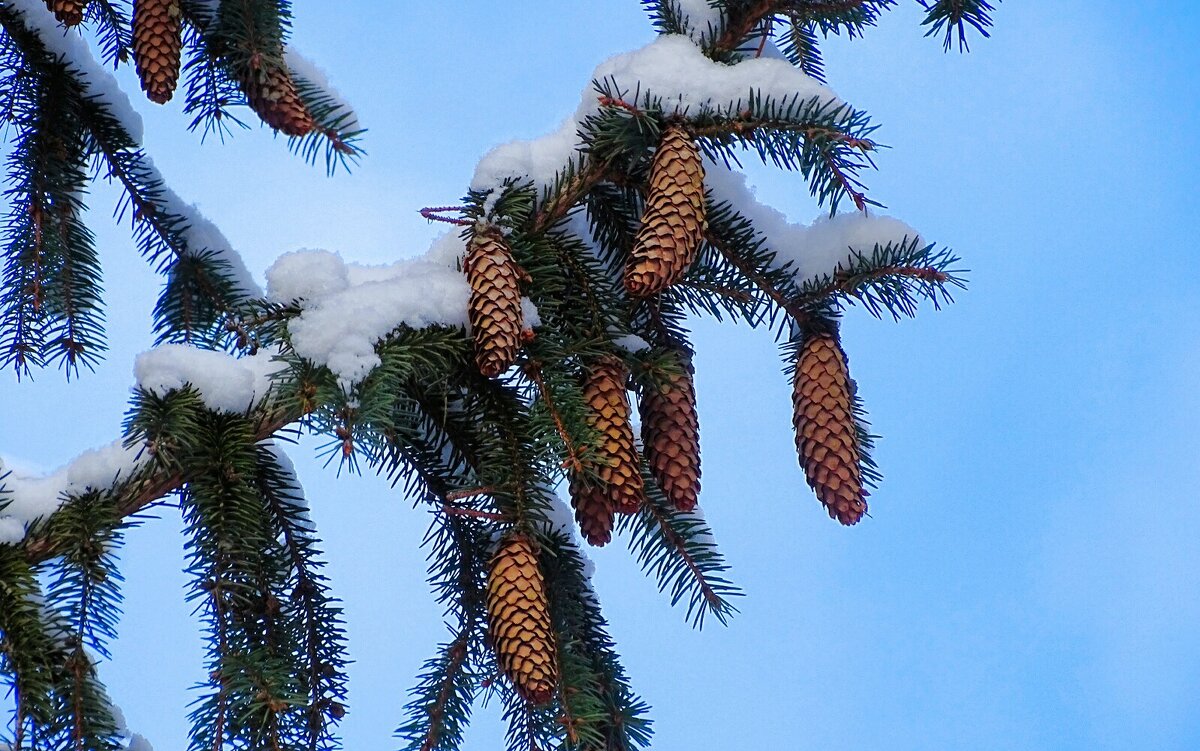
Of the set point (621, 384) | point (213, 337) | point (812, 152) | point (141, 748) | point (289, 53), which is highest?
point (289, 53)

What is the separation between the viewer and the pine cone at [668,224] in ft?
2.78

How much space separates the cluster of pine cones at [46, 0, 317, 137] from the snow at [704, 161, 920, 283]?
0.43m

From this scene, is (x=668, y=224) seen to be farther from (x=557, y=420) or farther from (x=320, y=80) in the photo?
(x=320, y=80)

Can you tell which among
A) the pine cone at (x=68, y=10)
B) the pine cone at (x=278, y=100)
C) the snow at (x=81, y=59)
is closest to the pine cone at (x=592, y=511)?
the pine cone at (x=278, y=100)

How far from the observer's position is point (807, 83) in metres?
0.91

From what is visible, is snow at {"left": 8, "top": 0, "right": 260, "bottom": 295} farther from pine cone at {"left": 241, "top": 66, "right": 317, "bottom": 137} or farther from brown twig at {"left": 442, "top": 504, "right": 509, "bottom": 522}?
brown twig at {"left": 442, "top": 504, "right": 509, "bottom": 522}

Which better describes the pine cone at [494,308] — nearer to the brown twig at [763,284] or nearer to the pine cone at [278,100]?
the brown twig at [763,284]

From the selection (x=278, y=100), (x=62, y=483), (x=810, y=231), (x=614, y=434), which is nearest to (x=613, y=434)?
(x=614, y=434)

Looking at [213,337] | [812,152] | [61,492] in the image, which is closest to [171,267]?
[213,337]

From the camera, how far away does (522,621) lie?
32.6 inches

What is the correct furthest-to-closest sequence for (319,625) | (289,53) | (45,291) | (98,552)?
(45,291) → (289,53) → (319,625) → (98,552)

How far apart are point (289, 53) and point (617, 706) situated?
78cm

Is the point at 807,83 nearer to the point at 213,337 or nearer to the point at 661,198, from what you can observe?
the point at 661,198

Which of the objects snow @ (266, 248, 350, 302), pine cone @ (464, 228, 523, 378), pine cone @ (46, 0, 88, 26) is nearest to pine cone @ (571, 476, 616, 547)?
pine cone @ (464, 228, 523, 378)
